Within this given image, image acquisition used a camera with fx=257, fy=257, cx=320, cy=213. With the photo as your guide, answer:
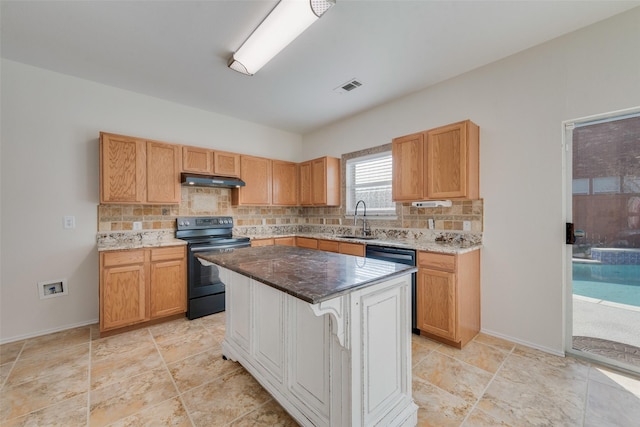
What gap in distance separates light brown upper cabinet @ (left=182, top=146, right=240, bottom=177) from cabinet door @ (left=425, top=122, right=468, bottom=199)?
2665 mm

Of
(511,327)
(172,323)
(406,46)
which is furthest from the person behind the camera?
(172,323)

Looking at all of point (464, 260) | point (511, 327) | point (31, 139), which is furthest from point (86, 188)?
point (511, 327)

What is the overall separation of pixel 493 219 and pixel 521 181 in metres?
0.43

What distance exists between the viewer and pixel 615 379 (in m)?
1.88

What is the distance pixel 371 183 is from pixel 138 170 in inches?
120

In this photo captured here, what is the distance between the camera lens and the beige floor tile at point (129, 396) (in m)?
1.63

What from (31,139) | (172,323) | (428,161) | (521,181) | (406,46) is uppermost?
(406,46)

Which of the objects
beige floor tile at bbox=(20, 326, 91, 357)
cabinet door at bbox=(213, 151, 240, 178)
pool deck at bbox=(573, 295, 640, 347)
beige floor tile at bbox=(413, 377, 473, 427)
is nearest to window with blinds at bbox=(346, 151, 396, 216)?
cabinet door at bbox=(213, 151, 240, 178)

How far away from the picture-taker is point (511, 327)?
2.51 metres

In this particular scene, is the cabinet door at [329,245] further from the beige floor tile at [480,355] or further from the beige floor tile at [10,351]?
the beige floor tile at [10,351]

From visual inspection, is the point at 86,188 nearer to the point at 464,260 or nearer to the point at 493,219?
the point at 464,260

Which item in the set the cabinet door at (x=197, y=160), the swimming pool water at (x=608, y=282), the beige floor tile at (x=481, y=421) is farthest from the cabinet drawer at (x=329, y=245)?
the swimming pool water at (x=608, y=282)

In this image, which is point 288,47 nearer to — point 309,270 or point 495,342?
point 309,270

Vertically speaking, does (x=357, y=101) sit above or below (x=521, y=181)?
above
